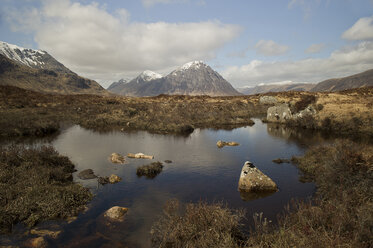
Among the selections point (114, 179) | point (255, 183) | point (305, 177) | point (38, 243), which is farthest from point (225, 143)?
point (38, 243)

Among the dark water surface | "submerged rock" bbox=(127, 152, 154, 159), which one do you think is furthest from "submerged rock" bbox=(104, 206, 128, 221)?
"submerged rock" bbox=(127, 152, 154, 159)

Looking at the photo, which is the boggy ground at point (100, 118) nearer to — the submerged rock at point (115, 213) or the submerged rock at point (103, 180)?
the submerged rock at point (103, 180)

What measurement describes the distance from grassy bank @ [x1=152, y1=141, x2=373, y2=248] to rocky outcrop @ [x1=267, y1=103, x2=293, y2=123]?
3005 centimetres

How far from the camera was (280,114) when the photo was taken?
137ft

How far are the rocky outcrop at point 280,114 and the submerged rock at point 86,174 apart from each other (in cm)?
3542

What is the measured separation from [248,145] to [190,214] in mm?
18412

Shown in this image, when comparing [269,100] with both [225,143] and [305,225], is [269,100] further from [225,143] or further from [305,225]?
[305,225]

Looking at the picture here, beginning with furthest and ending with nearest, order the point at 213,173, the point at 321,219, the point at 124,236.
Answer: the point at 213,173 < the point at 124,236 < the point at 321,219

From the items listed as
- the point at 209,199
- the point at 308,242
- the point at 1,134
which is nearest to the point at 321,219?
the point at 308,242

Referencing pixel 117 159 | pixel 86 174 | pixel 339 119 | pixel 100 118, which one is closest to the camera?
pixel 86 174

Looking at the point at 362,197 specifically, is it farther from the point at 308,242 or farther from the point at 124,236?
the point at 124,236

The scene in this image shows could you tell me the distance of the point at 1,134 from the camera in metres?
25.8

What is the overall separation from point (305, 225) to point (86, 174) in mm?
13889

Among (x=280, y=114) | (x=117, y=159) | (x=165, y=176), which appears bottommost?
(x=165, y=176)
